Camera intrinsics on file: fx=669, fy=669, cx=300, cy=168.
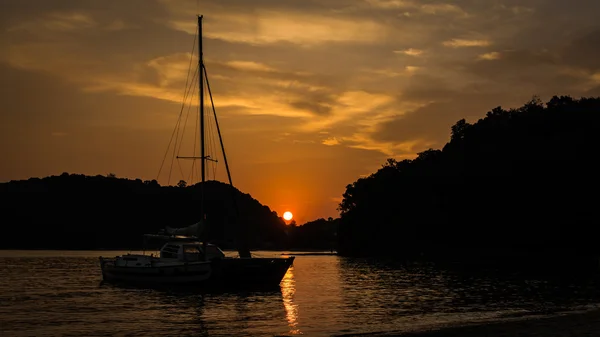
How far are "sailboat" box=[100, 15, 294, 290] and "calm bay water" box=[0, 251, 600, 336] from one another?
61.7 inches

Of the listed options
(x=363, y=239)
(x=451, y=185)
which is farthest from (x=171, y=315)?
(x=363, y=239)

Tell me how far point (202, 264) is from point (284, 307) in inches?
491

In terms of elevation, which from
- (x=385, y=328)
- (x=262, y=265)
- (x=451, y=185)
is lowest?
(x=385, y=328)

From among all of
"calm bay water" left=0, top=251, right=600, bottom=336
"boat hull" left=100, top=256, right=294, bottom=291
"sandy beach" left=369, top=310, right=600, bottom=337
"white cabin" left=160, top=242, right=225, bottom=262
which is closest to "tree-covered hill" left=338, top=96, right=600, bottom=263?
"calm bay water" left=0, top=251, right=600, bottom=336

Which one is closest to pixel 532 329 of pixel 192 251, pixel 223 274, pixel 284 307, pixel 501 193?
pixel 284 307

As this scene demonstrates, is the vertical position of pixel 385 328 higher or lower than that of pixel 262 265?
lower

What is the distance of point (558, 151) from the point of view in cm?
11944

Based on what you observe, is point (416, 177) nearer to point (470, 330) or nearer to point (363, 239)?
point (363, 239)

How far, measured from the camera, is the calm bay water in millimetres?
36812

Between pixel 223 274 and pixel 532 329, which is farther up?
pixel 223 274

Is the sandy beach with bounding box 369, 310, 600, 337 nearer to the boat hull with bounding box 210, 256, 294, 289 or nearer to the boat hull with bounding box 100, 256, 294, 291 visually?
the boat hull with bounding box 210, 256, 294, 289

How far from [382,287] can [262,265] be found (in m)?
14.0

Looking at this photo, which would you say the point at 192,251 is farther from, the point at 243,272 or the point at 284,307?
the point at 284,307

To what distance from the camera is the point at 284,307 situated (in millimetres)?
47875
